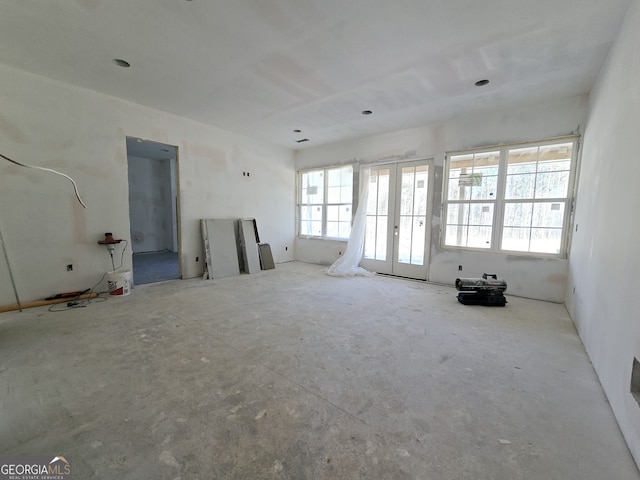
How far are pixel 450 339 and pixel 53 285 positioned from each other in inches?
202

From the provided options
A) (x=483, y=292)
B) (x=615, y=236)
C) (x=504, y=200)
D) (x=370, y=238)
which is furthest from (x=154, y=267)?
(x=615, y=236)

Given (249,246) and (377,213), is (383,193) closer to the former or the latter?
(377,213)

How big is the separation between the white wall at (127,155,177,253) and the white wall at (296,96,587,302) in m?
6.16

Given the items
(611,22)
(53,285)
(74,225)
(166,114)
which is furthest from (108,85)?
(611,22)

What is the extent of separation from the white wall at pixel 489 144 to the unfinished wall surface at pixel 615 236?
72 centimetres

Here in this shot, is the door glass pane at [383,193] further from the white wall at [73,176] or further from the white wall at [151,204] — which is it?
the white wall at [151,204]

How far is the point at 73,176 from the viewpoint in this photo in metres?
3.70

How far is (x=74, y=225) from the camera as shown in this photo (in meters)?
3.73

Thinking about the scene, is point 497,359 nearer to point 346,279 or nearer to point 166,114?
point 346,279

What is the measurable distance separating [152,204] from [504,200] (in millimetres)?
9094

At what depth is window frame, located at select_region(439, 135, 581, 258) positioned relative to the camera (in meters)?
3.73

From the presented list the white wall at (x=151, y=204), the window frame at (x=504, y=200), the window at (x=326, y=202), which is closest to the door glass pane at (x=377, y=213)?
the window at (x=326, y=202)

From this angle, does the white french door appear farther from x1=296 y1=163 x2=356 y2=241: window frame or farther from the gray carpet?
the gray carpet

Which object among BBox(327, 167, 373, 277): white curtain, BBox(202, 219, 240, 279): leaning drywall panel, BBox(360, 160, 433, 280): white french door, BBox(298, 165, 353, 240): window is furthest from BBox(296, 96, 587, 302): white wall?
BBox(202, 219, 240, 279): leaning drywall panel
